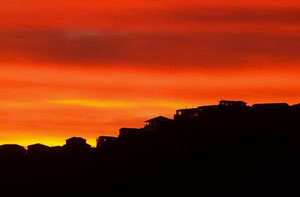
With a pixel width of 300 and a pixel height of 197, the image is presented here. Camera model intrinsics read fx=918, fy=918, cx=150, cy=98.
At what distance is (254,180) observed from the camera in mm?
196375

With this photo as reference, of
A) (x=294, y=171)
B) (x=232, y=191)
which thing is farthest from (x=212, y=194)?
(x=294, y=171)

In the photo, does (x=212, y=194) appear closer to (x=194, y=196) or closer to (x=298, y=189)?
(x=194, y=196)

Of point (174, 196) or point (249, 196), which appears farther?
A: point (174, 196)

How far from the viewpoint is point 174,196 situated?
199875 mm

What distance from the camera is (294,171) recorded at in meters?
195

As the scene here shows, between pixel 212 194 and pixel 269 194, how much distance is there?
14.9 m

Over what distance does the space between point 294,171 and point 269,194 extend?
14.0m

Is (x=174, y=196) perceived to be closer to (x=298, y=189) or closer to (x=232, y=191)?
(x=232, y=191)

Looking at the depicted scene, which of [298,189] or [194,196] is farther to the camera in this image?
[194,196]

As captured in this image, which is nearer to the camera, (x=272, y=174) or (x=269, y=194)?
(x=269, y=194)

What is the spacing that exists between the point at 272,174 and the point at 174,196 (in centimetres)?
2172

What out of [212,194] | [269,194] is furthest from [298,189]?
[212,194]

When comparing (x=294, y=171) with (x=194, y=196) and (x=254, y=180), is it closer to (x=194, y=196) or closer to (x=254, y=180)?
(x=254, y=180)

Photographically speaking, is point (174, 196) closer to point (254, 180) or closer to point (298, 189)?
point (254, 180)
